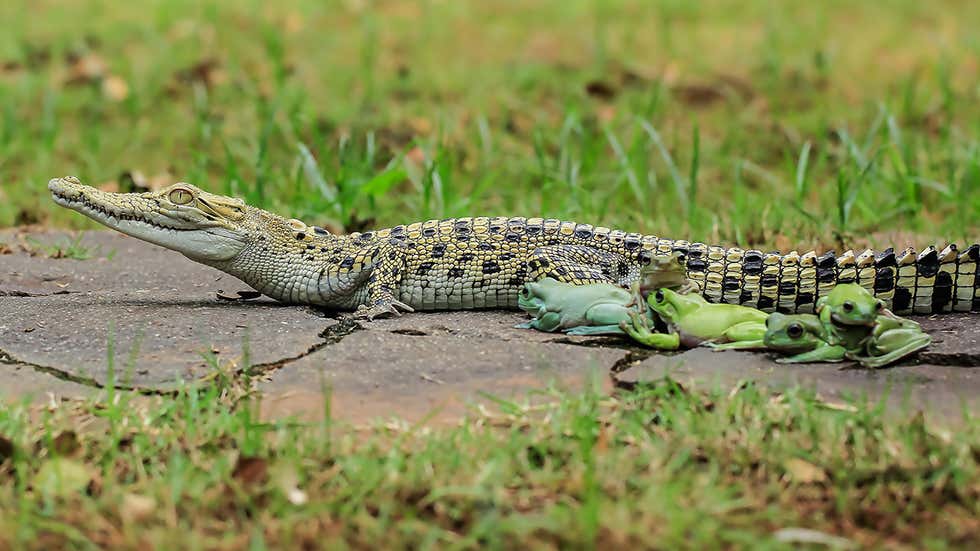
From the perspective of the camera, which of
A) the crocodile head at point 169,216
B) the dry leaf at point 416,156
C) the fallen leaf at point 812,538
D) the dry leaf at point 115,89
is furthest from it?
the dry leaf at point 115,89

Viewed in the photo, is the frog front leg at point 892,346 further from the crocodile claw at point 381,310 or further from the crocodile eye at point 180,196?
the crocodile eye at point 180,196

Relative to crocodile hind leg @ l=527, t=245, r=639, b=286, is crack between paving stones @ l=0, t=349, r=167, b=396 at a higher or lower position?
lower

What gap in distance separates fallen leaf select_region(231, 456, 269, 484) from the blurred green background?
3.17m

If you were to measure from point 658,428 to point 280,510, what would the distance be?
3.62 feet

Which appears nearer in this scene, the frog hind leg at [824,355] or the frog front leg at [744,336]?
the frog hind leg at [824,355]

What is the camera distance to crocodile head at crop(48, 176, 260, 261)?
4648 millimetres

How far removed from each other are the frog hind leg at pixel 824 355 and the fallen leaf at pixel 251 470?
1.69m

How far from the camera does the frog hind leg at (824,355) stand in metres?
3.69

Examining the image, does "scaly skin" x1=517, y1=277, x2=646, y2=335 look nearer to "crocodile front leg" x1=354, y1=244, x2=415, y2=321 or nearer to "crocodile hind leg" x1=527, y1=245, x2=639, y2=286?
"crocodile hind leg" x1=527, y1=245, x2=639, y2=286

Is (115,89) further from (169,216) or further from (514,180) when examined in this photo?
(169,216)

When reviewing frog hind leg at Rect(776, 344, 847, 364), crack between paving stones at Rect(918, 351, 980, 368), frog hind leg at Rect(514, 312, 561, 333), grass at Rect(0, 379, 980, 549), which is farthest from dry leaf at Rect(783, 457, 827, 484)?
→ frog hind leg at Rect(514, 312, 561, 333)

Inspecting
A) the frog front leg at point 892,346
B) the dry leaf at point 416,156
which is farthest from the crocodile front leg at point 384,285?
the dry leaf at point 416,156

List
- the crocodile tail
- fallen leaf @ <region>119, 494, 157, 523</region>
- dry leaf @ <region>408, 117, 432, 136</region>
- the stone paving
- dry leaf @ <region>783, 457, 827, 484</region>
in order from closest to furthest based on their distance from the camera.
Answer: fallen leaf @ <region>119, 494, 157, 523</region>, dry leaf @ <region>783, 457, 827, 484</region>, the stone paving, the crocodile tail, dry leaf @ <region>408, 117, 432, 136</region>

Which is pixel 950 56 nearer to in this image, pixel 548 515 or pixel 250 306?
pixel 250 306
